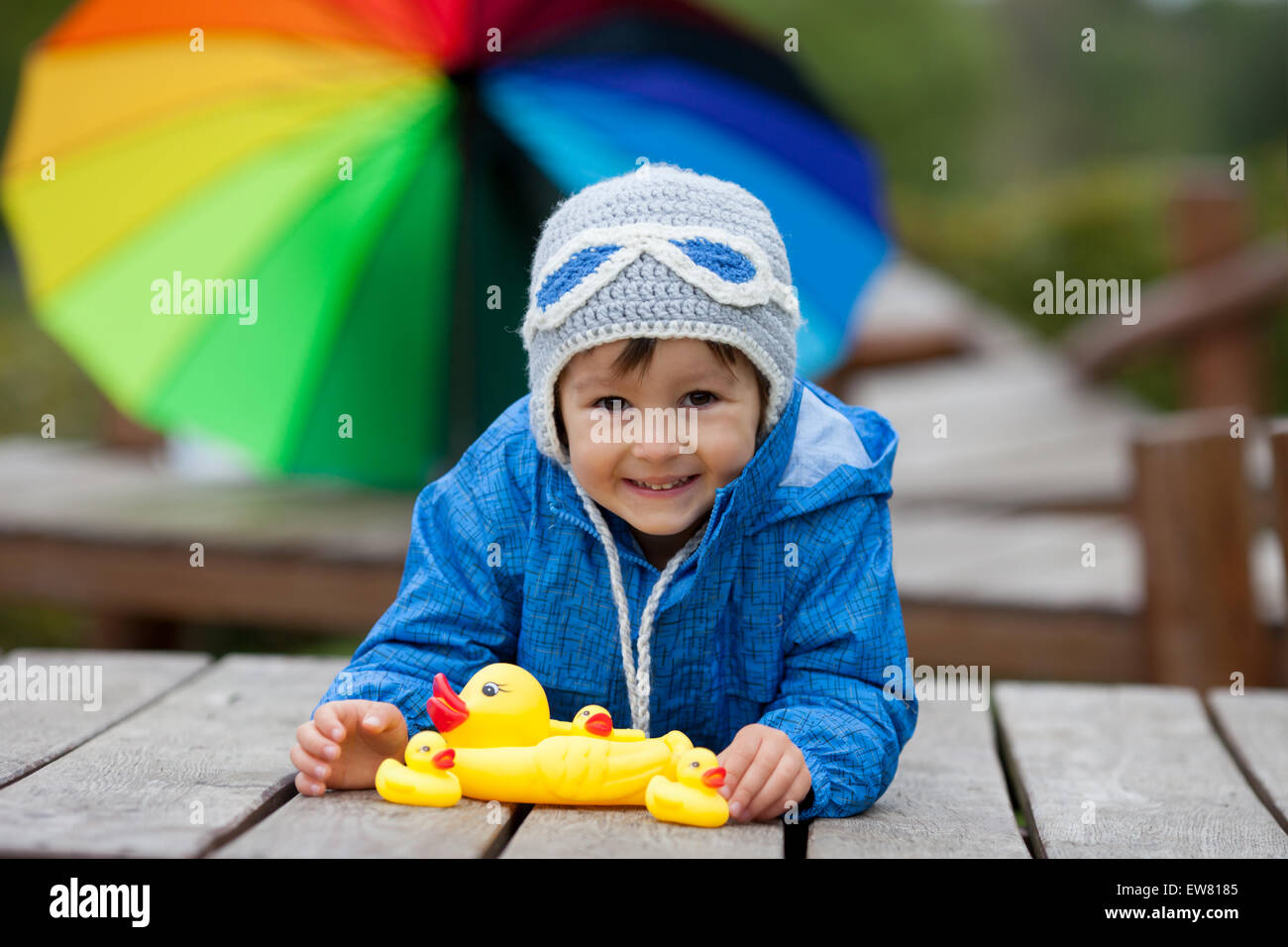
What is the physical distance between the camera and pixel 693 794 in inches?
65.4

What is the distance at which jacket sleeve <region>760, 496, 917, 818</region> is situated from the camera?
1742 millimetres

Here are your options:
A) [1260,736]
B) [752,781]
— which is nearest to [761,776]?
[752,781]

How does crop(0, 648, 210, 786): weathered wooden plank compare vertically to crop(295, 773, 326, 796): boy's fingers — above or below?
above

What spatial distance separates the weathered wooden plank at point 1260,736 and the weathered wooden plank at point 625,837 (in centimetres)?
71

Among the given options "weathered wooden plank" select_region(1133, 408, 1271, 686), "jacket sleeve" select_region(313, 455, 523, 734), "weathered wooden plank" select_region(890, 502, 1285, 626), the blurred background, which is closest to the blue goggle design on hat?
"jacket sleeve" select_region(313, 455, 523, 734)

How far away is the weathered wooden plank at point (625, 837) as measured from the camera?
1559 mm

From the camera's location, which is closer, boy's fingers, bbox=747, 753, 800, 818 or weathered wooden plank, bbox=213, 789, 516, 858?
weathered wooden plank, bbox=213, 789, 516, 858

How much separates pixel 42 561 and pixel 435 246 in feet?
4.90

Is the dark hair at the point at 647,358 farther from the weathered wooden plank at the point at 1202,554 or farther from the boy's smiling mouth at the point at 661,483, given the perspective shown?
the weathered wooden plank at the point at 1202,554

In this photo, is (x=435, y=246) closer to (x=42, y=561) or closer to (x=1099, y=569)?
(x=42, y=561)

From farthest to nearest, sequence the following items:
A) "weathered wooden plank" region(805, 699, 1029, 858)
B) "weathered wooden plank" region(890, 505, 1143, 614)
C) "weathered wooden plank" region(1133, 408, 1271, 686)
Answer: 1. "weathered wooden plank" region(890, 505, 1143, 614)
2. "weathered wooden plank" region(1133, 408, 1271, 686)
3. "weathered wooden plank" region(805, 699, 1029, 858)

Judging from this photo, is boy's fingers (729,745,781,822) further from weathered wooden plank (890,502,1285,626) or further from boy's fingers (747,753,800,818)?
weathered wooden plank (890,502,1285,626)

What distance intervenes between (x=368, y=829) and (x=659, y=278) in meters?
0.72

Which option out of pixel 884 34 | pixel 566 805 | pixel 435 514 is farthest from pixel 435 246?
pixel 884 34
